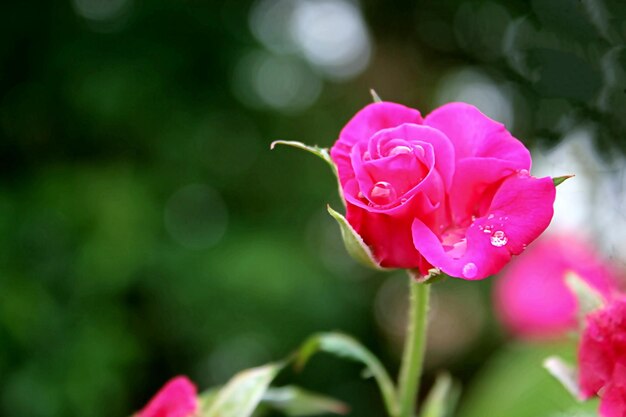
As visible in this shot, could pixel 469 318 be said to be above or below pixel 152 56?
below

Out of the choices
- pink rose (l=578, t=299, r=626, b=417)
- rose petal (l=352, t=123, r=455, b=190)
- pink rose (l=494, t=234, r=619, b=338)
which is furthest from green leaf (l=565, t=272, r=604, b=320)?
pink rose (l=494, t=234, r=619, b=338)

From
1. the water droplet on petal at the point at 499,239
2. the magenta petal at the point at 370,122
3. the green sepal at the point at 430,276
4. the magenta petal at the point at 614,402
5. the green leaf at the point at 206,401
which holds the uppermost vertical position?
the magenta petal at the point at 370,122

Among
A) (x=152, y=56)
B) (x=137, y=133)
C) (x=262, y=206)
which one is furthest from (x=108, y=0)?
(x=262, y=206)

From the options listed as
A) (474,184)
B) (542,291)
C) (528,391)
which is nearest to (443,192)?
(474,184)

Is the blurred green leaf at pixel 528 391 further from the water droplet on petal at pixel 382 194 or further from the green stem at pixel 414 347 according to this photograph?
the water droplet on petal at pixel 382 194

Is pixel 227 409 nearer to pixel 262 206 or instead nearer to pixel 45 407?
pixel 45 407

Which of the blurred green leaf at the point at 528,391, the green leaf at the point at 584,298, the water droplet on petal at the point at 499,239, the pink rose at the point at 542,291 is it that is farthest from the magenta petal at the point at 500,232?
the pink rose at the point at 542,291

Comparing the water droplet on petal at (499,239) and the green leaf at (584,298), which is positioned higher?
the water droplet on petal at (499,239)
